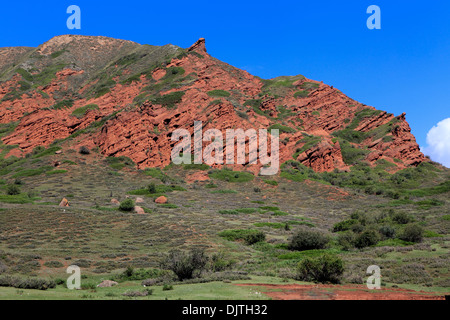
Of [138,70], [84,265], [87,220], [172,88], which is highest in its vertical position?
[138,70]

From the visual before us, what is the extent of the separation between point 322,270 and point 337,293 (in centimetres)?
280

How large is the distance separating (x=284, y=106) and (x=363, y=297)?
334 ft

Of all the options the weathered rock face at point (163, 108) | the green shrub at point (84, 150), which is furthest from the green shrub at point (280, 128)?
the green shrub at point (84, 150)

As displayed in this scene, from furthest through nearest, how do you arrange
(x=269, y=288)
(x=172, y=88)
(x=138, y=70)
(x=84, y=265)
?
(x=138, y=70), (x=172, y=88), (x=84, y=265), (x=269, y=288)

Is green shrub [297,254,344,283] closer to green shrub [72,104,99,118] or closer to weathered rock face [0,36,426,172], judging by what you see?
weathered rock face [0,36,426,172]

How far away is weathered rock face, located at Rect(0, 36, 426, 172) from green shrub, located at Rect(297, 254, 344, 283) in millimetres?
51663

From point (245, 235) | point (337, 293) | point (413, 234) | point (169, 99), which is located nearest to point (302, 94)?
point (169, 99)

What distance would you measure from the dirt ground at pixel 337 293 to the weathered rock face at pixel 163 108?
53.6 m

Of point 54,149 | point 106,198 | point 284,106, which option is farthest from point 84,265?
point 284,106

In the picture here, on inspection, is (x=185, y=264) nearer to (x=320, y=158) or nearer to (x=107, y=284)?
(x=107, y=284)

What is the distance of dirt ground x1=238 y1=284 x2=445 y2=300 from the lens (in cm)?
1183

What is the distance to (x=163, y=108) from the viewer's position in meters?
75.4
